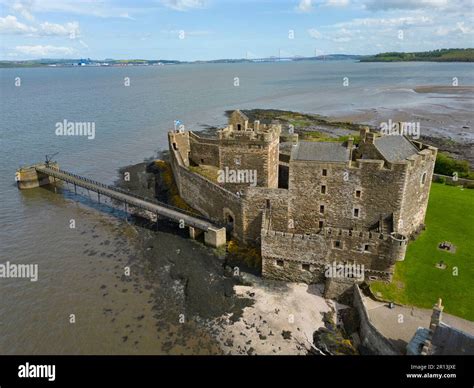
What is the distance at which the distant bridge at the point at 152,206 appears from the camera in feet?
108

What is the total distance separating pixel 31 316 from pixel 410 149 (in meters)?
31.1

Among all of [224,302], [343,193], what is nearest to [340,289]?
[343,193]

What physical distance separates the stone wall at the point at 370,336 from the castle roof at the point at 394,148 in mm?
10220

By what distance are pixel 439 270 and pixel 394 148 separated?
952 cm

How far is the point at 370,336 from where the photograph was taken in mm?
20891

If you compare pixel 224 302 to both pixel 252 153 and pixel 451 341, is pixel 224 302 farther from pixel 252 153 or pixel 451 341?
pixel 451 341

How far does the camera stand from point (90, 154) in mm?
65750

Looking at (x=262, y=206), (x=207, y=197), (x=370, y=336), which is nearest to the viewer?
(x=370, y=336)

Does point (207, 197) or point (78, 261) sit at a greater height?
point (207, 197)

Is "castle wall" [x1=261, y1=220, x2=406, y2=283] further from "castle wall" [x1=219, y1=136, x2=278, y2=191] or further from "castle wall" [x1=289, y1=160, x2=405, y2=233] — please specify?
"castle wall" [x1=219, y1=136, x2=278, y2=191]

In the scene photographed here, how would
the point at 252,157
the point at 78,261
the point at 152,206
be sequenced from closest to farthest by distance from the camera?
1. the point at 252,157
2. the point at 78,261
3. the point at 152,206
